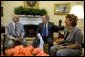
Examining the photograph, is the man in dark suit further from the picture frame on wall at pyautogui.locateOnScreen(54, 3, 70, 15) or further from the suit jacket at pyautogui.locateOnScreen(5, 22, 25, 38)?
the picture frame on wall at pyautogui.locateOnScreen(54, 3, 70, 15)

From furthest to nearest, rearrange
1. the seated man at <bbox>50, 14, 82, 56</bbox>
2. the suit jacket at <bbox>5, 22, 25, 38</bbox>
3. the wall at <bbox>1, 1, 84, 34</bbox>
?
the wall at <bbox>1, 1, 84, 34</bbox>, the suit jacket at <bbox>5, 22, 25, 38</bbox>, the seated man at <bbox>50, 14, 82, 56</bbox>

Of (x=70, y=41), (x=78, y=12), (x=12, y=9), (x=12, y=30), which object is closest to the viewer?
(x=70, y=41)

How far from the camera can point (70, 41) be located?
3148 mm

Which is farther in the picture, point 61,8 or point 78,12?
point 61,8

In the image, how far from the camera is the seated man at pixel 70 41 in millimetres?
2986

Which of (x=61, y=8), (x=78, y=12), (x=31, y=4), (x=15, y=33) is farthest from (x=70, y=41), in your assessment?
(x=31, y=4)

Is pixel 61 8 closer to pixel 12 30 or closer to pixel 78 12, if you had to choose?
pixel 78 12

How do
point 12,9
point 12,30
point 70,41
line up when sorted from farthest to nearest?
point 12,9
point 12,30
point 70,41

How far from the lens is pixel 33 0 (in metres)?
7.58

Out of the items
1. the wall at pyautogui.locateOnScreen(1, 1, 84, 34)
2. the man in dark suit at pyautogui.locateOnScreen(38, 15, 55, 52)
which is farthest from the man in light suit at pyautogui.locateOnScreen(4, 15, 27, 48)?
the wall at pyautogui.locateOnScreen(1, 1, 84, 34)

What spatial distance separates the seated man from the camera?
2.99 meters

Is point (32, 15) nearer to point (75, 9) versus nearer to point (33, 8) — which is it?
point (33, 8)

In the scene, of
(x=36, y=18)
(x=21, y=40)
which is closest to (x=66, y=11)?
(x=36, y=18)

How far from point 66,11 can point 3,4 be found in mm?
2301
